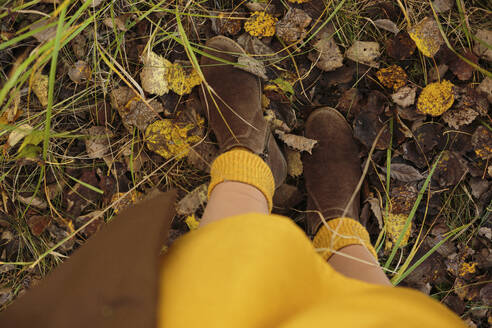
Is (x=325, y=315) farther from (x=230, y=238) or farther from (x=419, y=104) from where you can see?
(x=419, y=104)

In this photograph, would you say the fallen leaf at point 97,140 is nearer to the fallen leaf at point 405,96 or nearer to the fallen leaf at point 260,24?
the fallen leaf at point 260,24

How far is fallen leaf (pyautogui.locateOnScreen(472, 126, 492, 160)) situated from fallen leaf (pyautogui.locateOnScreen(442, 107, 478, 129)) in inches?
1.6

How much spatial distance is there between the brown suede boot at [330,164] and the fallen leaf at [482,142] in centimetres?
33

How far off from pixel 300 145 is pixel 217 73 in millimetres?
342

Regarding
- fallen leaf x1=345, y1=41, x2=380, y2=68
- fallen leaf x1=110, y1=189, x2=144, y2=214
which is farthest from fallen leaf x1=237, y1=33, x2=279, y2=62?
fallen leaf x1=110, y1=189, x2=144, y2=214

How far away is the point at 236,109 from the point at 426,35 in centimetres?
57

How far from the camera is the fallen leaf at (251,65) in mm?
1039

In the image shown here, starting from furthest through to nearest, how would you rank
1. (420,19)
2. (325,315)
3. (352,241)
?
(420,19) < (352,241) < (325,315)

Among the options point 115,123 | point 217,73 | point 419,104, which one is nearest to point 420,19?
point 419,104

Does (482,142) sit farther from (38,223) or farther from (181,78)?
(38,223)

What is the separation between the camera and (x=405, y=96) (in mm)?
1006

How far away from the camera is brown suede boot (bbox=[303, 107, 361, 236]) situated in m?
1.05

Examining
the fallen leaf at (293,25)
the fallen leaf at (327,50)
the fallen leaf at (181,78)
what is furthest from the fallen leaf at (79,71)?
the fallen leaf at (327,50)

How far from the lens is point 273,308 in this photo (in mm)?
511
